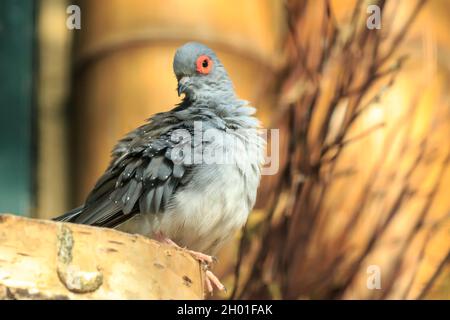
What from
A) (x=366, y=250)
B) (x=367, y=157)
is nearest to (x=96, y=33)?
(x=367, y=157)

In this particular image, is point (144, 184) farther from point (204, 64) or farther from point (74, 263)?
point (74, 263)

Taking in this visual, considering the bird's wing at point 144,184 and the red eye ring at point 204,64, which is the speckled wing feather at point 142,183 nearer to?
the bird's wing at point 144,184

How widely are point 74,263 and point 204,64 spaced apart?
1.21 meters

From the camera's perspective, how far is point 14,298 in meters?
2.02

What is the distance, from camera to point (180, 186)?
291cm

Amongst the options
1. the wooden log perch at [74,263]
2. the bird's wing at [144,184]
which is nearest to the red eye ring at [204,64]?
the bird's wing at [144,184]

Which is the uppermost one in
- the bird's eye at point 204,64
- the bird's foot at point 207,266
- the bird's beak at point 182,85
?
the bird's eye at point 204,64

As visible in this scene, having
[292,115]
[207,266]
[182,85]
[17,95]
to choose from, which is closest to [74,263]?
[207,266]

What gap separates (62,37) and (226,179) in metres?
2.08

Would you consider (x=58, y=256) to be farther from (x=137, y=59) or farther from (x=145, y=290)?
(x=137, y=59)

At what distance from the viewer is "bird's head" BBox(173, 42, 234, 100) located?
10.2 feet

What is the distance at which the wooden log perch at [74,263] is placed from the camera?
2.04m

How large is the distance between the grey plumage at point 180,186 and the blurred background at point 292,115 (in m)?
0.43

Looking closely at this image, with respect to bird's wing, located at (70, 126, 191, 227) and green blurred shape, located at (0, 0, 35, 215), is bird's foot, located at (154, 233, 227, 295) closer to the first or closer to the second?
bird's wing, located at (70, 126, 191, 227)
